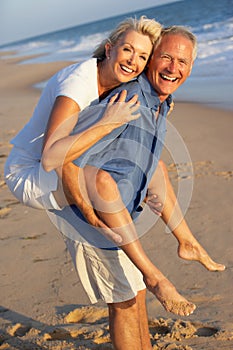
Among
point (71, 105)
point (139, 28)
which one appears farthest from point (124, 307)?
point (139, 28)

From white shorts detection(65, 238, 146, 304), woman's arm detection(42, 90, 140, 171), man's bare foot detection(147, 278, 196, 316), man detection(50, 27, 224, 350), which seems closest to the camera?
woman's arm detection(42, 90, 140, 171)

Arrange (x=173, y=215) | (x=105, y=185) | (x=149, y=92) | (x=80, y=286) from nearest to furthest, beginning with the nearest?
(x=105, y=185), (x=149, y=92), (x=173, y=215), (x=80, y=286)

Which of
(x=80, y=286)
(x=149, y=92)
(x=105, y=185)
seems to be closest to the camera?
(x=105, y=185)

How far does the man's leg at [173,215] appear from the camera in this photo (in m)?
3.05

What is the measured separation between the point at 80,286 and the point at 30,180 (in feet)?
5.20

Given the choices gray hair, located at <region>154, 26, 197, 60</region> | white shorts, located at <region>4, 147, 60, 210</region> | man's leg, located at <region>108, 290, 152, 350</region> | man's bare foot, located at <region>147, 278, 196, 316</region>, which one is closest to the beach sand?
man's leg, located at <region>108, 290, 152, 350</region>

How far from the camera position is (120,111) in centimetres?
252

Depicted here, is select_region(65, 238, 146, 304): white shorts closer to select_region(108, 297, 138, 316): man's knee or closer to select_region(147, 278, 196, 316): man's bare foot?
select_region(108, 297, 138, 316): man's knee

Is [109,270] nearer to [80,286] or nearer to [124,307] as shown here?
[124,307]

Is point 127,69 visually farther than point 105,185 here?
Yes

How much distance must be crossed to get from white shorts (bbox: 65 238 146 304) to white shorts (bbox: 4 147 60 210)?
0.31 meters

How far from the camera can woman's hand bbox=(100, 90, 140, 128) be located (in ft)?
8.29

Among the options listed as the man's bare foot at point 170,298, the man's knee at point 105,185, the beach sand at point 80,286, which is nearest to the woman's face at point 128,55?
the man's knee at point 105,185

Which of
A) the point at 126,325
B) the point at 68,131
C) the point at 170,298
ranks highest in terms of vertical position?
the point at 68,131
